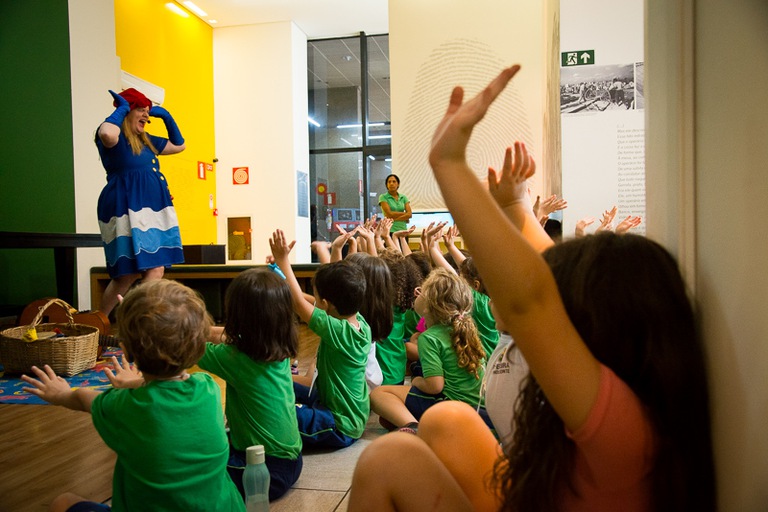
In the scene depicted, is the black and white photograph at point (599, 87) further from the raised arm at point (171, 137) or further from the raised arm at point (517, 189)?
the raised arm at point (517, 189)

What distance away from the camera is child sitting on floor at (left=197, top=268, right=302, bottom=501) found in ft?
5.26

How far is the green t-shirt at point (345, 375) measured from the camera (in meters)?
1.98

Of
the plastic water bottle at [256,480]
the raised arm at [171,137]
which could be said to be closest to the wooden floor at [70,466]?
the plastic water bottle at [256,480]

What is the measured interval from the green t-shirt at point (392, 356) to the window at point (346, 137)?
25.5 ft

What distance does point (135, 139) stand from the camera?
3.23m

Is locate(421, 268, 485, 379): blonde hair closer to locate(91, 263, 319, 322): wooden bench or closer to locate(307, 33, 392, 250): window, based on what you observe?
locate(91, 263, 319, 322): wooden bench

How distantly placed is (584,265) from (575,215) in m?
3.50

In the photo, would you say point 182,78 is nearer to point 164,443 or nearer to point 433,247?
point 433,247

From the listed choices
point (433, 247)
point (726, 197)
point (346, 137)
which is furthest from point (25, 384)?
→ point (346, 137)

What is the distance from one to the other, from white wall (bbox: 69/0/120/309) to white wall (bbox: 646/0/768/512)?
5568 mm

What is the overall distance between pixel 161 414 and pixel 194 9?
8815 millimetres

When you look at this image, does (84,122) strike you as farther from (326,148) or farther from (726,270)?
(726,270)

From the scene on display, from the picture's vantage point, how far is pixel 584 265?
2.38 ft

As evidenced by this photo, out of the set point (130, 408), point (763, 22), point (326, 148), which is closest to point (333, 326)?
point (130, 408)
